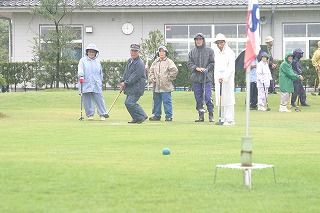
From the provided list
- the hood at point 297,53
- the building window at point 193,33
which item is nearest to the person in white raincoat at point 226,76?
the hood at point 297,53

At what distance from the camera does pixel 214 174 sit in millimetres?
10195

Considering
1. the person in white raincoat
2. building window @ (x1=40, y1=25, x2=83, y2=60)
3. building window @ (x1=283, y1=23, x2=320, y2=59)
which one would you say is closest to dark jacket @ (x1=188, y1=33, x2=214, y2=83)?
the person in white raincoat

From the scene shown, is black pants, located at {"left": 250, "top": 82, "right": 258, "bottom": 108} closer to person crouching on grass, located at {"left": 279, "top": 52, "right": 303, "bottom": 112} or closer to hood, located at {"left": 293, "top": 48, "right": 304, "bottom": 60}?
person crouching on grass, located at {"left": 279, "top": 52, "right": 303, "bottom": 112}

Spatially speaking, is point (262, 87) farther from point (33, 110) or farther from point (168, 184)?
point (168, 184)

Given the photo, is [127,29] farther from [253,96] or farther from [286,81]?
[286,81]

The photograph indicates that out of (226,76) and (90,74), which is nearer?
(226,76)

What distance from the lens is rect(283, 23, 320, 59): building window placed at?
40.3 m

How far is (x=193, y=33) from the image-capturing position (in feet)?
133

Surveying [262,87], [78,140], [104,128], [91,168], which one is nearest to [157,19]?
[262,87]

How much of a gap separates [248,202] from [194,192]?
72 centimetres

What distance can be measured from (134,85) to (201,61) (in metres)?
1.94

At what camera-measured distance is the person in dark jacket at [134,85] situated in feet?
68.6

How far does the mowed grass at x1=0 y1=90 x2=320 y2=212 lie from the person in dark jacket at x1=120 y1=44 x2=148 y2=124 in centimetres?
155

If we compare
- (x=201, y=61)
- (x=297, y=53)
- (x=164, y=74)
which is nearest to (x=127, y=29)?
(x=297, y=53)
